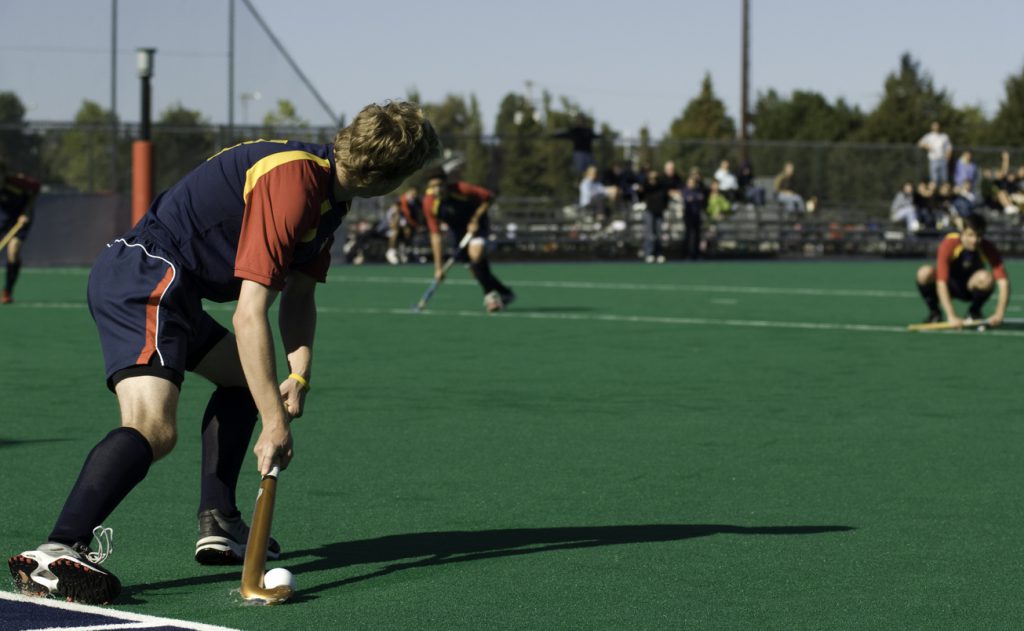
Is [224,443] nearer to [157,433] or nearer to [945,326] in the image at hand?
[157,433]

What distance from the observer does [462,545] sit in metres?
6.13

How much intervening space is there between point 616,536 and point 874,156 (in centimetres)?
3394

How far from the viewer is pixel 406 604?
5188 mm

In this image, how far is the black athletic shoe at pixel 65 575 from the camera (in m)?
4.93

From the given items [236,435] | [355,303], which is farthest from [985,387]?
[355,303]

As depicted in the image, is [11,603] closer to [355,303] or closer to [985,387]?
[985,387]

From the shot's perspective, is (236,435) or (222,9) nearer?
(236,435)

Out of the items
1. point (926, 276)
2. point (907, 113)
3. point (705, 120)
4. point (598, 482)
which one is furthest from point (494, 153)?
point (705, 120)

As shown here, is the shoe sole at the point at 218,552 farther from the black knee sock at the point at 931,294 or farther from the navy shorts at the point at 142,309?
the black knee sock at the point at 931,294

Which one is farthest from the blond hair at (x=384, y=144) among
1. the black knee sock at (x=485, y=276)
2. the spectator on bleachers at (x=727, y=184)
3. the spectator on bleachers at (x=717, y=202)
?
the spectator on bleachers at (x=727, y=184)

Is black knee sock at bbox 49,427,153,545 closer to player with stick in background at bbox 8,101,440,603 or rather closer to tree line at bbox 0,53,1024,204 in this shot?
player with stick in background at bbox 8,101,440,603

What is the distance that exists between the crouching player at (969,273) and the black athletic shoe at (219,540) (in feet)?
35.2

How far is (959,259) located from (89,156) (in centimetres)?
1730

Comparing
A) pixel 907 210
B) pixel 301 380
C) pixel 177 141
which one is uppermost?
pixel 177 141
